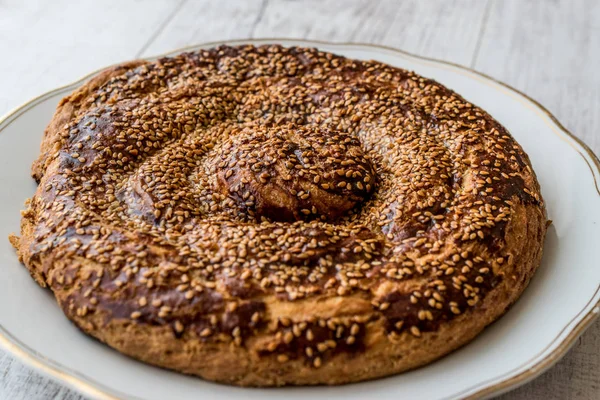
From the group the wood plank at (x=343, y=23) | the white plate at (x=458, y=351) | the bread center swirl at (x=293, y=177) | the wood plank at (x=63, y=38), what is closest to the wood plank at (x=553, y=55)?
the wood plank at (x=343, y=23)

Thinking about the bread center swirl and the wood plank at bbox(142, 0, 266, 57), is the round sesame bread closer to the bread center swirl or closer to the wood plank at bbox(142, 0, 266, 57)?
the bread center swirl

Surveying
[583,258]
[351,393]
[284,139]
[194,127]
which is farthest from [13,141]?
[583,258]

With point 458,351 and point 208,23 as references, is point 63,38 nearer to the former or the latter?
point 208,23

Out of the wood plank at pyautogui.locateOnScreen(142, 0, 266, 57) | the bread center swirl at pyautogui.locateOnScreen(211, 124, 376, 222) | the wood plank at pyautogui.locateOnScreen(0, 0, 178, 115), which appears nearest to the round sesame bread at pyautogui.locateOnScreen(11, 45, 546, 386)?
the bread center swirl at pyautogui.locateOnScreen(211, 124, 376, 222)

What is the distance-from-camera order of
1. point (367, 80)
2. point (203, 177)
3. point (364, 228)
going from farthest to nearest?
1. point (367, 80)
2. point (203, 177)
3. point (364, 228)

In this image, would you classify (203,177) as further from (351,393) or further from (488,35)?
(488,35)

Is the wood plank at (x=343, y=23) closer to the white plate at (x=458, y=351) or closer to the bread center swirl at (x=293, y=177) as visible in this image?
the white plate at (x=458, y=351)

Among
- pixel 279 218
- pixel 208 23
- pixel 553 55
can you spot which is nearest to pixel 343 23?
pixel 208 23
